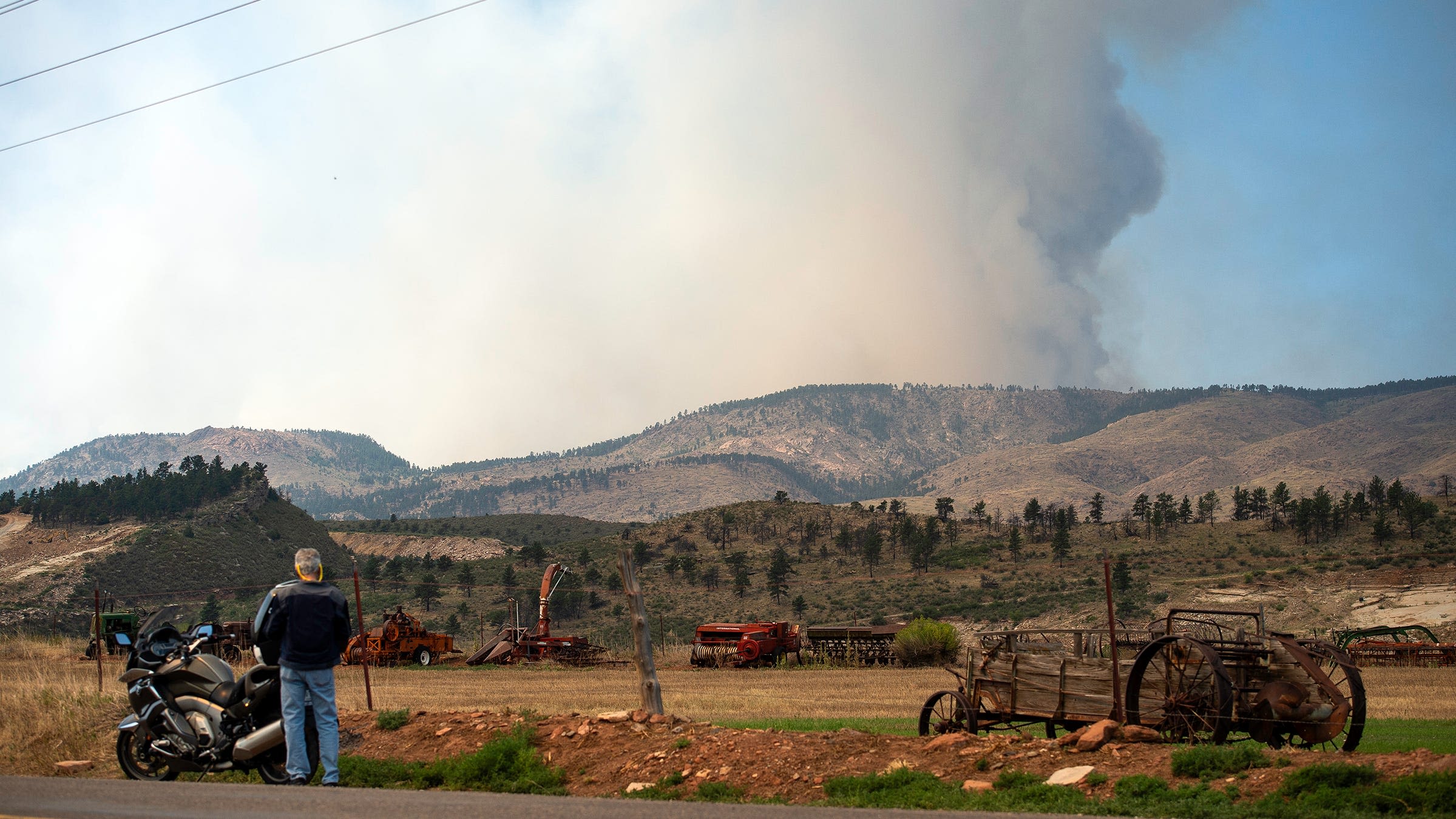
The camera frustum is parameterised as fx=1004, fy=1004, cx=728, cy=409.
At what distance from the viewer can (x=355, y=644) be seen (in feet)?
127

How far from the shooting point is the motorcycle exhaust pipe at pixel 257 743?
988 cm

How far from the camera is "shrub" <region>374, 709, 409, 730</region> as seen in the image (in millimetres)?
13211

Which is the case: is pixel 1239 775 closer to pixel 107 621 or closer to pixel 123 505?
pixel 107 621

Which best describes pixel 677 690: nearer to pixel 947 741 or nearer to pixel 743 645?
pixel 743 645

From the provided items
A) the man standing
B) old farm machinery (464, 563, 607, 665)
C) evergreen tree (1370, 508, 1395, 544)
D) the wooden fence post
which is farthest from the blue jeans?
evergreen tree (1370, 508, 1395, 544)

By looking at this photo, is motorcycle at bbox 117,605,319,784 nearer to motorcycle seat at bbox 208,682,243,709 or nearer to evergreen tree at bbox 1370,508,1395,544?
motorcycle seat at bbox 208,682,243,709

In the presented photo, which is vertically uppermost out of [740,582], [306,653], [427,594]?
[306,653]

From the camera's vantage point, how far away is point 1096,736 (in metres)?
10.1

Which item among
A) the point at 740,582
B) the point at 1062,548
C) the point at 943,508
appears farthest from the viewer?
the point at 943,508

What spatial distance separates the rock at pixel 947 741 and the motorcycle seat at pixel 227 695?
23.1 feet

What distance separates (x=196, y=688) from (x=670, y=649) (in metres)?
43.5

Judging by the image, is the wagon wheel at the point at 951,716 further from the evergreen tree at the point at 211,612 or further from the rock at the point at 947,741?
the evergreen tree at the point at 211,612

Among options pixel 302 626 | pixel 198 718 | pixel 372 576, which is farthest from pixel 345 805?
pixel 372 576

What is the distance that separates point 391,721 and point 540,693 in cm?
1394
